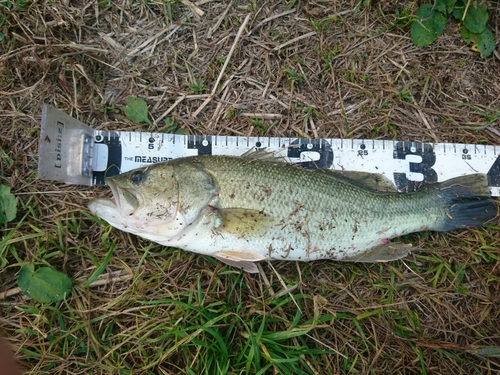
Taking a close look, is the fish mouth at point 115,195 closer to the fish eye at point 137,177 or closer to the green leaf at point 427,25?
the fish eye at point 137,177

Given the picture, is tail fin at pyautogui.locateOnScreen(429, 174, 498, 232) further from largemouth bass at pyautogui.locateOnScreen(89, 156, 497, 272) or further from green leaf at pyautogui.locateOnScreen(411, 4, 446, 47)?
green leaf at pyautogui.locateOnScreen(411, 4, 446, 47)

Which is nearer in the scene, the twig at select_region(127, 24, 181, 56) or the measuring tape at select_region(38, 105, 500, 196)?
the measuring tape at select_region(38, 105, 500, 196)

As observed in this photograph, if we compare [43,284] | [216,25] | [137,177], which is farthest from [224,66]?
[43,284]

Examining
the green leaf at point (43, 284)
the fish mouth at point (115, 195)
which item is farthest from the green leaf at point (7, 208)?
the fish mouth at point (115, 195)

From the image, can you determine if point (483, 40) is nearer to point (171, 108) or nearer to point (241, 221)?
point (241, 221)

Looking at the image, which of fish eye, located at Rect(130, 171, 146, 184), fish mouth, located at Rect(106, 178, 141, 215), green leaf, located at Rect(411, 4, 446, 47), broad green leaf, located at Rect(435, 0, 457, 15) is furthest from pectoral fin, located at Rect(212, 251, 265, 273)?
broad green leaf, located at Rect(435, 0, 457, 15)

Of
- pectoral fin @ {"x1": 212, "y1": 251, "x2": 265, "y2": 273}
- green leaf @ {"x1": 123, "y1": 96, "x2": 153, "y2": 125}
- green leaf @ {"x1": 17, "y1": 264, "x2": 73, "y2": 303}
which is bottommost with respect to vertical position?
green leaf @ {"x1": 17, "y1": 264, "x2": 73, "y2": 303}

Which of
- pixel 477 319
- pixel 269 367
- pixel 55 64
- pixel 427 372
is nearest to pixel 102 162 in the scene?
pixel 55 64
